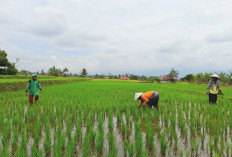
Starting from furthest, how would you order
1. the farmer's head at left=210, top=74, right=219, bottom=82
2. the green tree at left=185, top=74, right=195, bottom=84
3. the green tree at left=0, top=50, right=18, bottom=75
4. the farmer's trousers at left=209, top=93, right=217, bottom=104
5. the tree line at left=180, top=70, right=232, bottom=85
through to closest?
the green tree at left=185, top=74, right=195, bottom=84 → the tree line at left=180, top=70, right=232, bottom=85 → the green tree at left=0, top=50, right=18, bottom=75 → the farmer's trousers at left=209, top=93, right=217, bottom=104 → the farmer's head at left=210, top=74, right=219, bottom=82

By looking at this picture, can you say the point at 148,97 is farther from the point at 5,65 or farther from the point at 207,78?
the point at 207,78

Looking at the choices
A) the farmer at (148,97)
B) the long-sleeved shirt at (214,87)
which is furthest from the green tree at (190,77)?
the farmer at (148,97)

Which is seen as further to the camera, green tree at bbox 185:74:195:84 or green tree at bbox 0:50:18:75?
green tree at bbox 185:74:195:84

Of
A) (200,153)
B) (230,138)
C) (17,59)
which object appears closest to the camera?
(200,153)

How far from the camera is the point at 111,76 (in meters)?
72.2

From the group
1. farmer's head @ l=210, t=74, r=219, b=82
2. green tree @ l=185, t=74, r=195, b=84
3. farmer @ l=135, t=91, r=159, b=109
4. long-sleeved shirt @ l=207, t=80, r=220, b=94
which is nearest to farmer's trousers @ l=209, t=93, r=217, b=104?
long-sleeved shirt @ l=207, t=80, r=220, b=94

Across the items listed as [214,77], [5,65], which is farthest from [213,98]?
[5,65]

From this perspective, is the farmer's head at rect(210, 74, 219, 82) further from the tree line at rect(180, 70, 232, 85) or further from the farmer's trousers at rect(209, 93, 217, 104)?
the tree line at rect(180, 70, 232, 85)

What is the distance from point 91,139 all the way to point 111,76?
229 ft

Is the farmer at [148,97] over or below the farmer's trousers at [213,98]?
over

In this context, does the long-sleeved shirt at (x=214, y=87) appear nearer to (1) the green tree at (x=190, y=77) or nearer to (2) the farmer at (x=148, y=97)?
(2) the farmer at (x=148, y=97)

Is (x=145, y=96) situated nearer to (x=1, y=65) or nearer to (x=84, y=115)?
(x=84, y=115)

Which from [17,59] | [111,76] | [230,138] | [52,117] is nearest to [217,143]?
[230,138]

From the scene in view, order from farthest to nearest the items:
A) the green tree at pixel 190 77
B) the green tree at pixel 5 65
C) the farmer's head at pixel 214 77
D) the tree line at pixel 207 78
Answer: the green tree at pixel 190 77, the tree line at pixel 207 78, the green tree at pixel 5 65, the farmer's head at pixel 214 77
